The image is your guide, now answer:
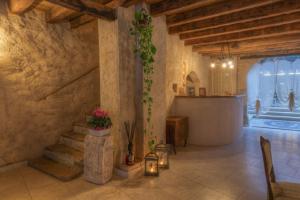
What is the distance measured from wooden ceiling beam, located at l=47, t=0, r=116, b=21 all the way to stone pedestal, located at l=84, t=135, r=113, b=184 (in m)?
1.79

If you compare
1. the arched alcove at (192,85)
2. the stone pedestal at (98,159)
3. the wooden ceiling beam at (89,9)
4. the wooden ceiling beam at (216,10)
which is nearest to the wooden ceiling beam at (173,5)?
the wooden ceiling beam at (216,10)

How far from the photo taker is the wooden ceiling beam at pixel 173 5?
10.2ft

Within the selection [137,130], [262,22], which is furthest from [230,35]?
[137,130]

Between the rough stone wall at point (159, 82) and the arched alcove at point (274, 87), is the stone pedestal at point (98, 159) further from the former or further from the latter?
the arched alcove at point (274, 87)

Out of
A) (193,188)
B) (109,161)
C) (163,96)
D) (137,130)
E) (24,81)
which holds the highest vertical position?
(24,81)

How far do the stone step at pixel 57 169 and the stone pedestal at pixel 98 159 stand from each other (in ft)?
0.79

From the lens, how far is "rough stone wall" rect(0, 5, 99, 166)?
323cm

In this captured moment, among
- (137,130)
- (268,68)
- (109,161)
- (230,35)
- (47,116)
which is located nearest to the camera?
(109,161)

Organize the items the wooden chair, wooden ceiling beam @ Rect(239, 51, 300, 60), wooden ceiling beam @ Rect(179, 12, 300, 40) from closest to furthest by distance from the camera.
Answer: the wooden chair → wooden ceiling beam @ Rect(179, 12, 300, 40) → wooden ceiling beam @ Rect(239, 51, 300, 60)

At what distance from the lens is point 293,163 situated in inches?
138

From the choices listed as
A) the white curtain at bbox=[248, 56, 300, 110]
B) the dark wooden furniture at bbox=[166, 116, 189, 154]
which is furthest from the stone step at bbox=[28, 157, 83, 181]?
the white curtain at bbox=[248, 56, 300, 110]

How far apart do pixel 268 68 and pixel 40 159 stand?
12225 millimetres

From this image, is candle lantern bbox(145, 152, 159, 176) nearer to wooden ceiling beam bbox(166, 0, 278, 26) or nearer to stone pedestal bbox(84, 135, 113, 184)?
stone pedestal bbox(84, 135, 113, 184)

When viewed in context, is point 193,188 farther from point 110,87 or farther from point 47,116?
point 47,116
